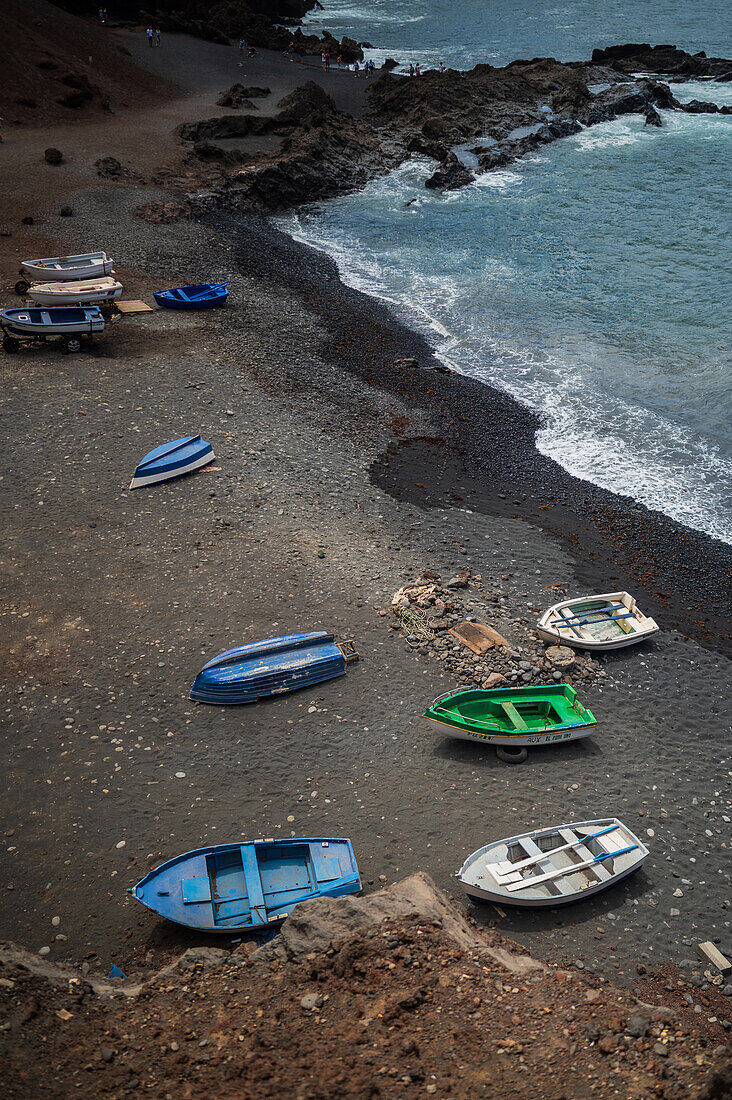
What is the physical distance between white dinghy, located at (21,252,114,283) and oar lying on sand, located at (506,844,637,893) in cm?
2682

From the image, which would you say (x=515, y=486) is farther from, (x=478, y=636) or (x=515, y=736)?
(x=515, y=736)

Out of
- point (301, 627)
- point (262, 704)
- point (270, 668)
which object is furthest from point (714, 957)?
point (301, 627)

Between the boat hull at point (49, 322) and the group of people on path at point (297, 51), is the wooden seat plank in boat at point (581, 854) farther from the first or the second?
the group of people on path at point (297, 51)

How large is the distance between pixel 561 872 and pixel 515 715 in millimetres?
3206

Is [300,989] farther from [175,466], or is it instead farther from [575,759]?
[175,466]

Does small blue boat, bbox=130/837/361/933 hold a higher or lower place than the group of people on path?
lower

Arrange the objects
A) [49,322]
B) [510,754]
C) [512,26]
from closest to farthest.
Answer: [510,754]
[49,322]
[512,26]

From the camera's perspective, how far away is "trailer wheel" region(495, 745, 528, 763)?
13273 mm

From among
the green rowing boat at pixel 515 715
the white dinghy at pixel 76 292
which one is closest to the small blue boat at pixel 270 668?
the green rowing boat at pixel 515 715

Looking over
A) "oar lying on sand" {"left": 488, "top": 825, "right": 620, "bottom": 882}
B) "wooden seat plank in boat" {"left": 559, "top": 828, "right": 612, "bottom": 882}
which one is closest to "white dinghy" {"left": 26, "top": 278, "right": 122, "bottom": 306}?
"oar lying on sand" {"left": 488, "top": 825, "right": 620, "bottom": 882}

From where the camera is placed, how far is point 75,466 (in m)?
19.3

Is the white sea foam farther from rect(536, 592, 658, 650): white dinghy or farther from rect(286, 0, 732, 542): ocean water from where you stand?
rect(536, 592, 658, 650): white dinghy

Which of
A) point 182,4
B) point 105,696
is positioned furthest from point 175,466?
point 182,4

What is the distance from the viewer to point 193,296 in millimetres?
28938
